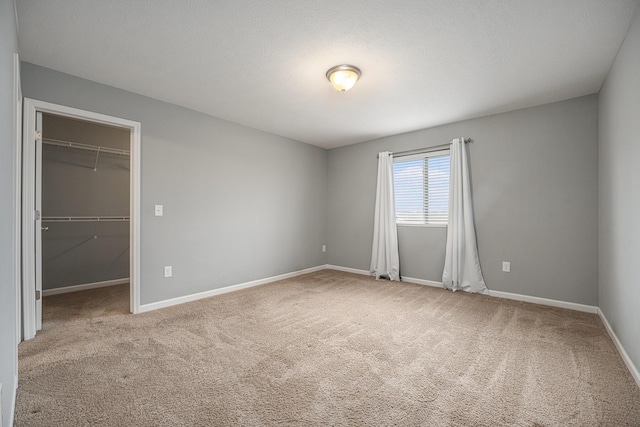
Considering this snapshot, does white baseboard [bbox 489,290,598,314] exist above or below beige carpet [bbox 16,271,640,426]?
above

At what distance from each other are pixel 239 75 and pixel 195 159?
138 cm

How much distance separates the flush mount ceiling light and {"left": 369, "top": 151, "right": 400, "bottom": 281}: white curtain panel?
2.28 m

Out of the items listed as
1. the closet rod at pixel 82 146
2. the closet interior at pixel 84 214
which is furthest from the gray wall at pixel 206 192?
the closet rod at pixel 82 146

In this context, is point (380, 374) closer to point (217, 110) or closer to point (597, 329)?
point (597, 329)

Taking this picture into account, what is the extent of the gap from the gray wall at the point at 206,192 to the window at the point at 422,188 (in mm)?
1666

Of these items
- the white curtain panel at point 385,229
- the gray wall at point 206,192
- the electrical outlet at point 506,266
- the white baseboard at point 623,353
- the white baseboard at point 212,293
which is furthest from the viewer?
the white curtain panel at point 385,229

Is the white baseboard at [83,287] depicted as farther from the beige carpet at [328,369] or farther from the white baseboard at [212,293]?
the white baseboard at [212,293]

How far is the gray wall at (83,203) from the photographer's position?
3.91 m

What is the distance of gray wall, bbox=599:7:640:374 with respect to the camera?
193 centimetres

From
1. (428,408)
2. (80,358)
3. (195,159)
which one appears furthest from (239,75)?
(428,408)

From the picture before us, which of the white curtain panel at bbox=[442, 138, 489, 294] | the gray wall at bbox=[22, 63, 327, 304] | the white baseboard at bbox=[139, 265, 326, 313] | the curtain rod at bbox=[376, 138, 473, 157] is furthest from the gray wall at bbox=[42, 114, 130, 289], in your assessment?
the white curtain panel at bbox=[442, 138, 489, 294]

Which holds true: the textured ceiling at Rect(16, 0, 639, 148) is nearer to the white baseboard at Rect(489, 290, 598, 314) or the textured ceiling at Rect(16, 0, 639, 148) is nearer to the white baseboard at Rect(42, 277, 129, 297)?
the white baseboard at Rect(489, 290, 598, 314)

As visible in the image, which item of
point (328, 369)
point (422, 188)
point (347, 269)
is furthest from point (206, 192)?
point (422, 188)

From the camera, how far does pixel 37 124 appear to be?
2619 mm
